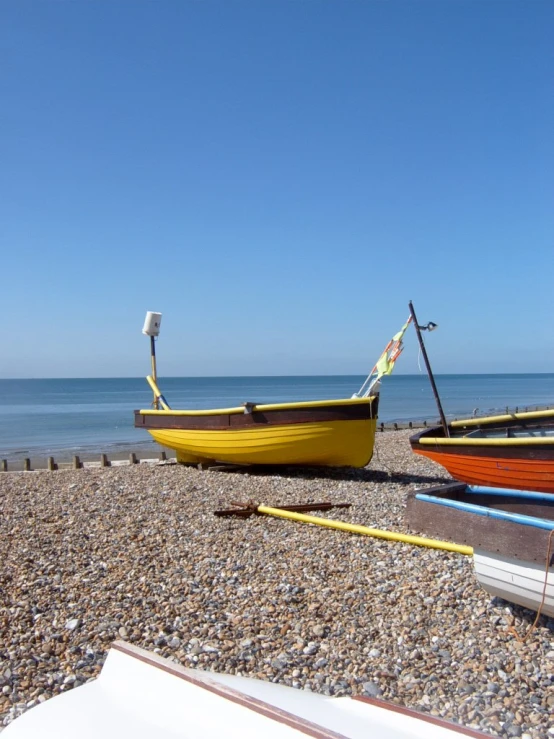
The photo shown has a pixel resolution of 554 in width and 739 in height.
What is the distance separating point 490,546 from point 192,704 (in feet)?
10.0

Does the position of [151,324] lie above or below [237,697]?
above

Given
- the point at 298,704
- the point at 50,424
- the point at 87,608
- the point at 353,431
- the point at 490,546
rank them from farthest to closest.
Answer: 1. the point at 50,424
2. the point at 353,431
3. the point at 87,608
4. the point at 490,546
5. the point at 298,704

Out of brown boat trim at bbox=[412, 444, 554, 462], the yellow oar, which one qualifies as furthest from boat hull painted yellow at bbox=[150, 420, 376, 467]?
the yellow oar

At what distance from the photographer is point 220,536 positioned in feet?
26.7

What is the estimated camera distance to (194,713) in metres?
2.73

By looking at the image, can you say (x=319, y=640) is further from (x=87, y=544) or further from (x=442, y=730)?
(x=87, y=544)

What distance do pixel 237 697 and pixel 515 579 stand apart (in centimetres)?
297

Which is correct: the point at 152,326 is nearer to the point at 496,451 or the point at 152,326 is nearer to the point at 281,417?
the point at 281,417

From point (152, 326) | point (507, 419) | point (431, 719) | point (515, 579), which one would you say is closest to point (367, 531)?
point (515, 579)

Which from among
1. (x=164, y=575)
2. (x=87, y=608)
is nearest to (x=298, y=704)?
(x=87, y=608)

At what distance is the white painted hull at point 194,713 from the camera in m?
2.62

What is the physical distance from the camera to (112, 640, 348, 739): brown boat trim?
2.49 metres

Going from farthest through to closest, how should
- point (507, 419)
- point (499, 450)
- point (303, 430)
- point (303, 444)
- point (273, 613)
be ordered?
point (303, 444) → point (303, 430) → point (507, 419) → point (499, 450) → point (273, 613)

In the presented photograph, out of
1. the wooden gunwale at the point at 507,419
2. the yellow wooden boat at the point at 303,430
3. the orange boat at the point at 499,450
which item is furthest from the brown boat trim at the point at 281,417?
the wooden gunwale at the point at 507,419
